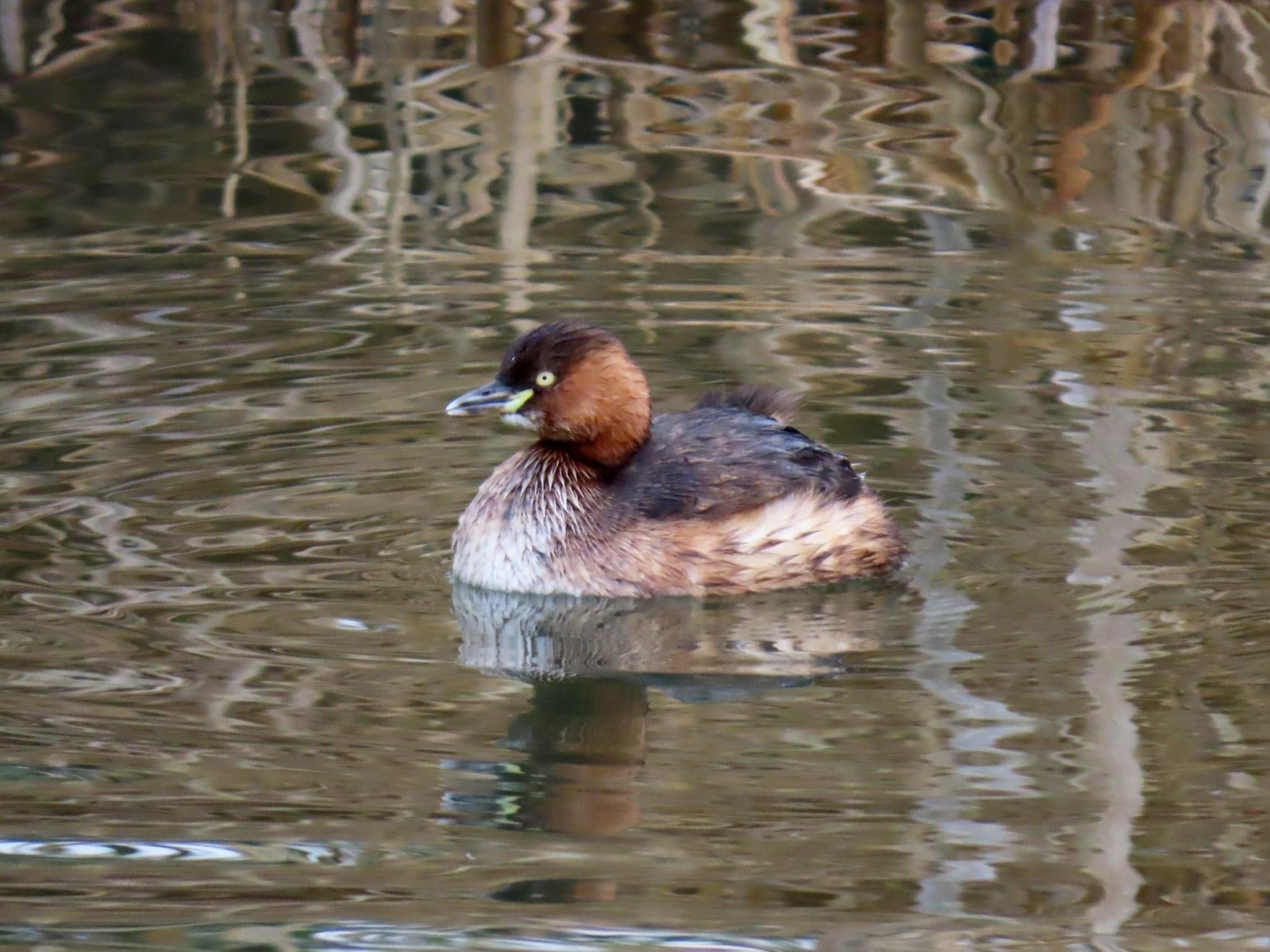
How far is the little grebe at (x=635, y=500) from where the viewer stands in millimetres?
6273

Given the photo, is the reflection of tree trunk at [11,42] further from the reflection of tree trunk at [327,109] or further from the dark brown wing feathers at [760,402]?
the dark brown wing feathers at [760,402]

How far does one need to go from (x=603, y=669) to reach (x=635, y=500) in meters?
0.86

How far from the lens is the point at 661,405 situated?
8.10 metres

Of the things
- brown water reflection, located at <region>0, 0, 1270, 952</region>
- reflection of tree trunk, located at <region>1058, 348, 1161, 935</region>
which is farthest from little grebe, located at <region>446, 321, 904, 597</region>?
reflection of tree trunk, located at <region>1058, 348, 1161, 935</region>

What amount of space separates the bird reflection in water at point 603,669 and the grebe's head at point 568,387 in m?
0.53

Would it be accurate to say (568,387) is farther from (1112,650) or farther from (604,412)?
(1112,650)

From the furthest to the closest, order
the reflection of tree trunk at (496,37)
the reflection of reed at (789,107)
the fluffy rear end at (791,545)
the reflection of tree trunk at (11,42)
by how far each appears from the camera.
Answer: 1. the reflection of tree trunk at (11,42)
2. the reflection of tree trunk at (496,37)
3. the reflection of reed at (789,107)
4. the fluffy rear end at (791,545)

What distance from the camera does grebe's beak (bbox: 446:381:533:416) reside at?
20.8ft

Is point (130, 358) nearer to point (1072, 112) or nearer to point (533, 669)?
point (533, 669)

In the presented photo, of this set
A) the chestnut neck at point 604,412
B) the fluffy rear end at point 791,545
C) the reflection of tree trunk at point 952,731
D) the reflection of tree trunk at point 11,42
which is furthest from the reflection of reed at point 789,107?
the fluffy rear end at point 791,545

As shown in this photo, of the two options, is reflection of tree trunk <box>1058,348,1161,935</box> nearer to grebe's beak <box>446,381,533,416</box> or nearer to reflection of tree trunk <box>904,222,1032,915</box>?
reflection of tree trunk <box>904,222,1032,915</box>

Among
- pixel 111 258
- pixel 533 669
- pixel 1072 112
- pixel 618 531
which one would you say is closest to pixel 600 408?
pixel 618 531

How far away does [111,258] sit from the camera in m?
9.98

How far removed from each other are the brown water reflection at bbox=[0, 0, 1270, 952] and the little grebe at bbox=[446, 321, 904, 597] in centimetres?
11
